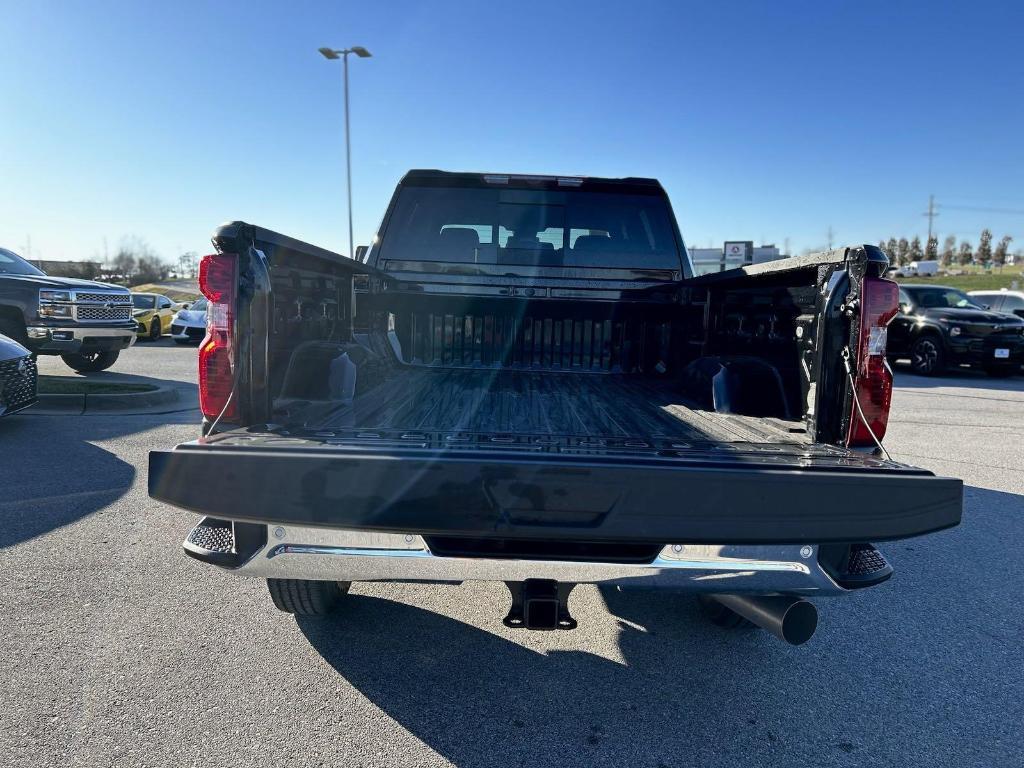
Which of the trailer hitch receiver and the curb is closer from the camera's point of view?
the trailer hitch receiver

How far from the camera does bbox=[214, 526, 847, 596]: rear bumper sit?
6.59 feet

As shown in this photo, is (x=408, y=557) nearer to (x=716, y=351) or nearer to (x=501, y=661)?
(x=501, y=661)

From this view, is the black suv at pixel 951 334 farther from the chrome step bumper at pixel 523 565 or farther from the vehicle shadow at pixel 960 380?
the chrome step bumper at pixel 523 565

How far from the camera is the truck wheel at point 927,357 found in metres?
13.7

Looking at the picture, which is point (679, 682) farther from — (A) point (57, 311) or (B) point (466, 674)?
(A) point (57, 311)

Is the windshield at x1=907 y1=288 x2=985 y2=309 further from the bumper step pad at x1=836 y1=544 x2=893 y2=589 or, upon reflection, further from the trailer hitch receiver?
the trailer hitch receiver

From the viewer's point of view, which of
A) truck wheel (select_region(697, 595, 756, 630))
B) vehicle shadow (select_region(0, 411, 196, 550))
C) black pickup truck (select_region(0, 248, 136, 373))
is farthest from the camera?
black pickup truck (select_region(0, 248, 136, 373))

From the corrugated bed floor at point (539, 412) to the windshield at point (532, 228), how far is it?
1.07 metres

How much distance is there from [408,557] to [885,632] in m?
2.41

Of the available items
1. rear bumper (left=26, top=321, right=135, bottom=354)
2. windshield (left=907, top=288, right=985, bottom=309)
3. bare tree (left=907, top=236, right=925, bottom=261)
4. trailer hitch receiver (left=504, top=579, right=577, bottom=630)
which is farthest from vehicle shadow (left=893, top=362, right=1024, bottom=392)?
bare tree (left=907, top=236, right=925, bottom=261)

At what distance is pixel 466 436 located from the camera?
2270 mm

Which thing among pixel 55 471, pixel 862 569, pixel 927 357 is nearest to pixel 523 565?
pixel 862 569

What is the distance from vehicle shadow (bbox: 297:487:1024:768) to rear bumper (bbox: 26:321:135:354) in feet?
28.5

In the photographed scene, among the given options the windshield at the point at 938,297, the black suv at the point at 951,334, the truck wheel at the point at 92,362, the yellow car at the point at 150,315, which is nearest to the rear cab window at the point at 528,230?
the truck wheel at the point at 92,362
